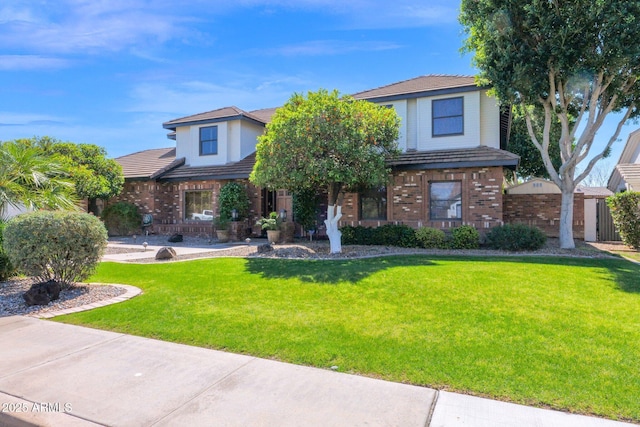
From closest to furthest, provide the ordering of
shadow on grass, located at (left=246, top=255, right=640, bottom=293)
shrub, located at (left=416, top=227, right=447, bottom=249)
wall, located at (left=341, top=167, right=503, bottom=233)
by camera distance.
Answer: shadow on grass, located at (left=246, top=255, right=640, bottom=293), shrub, located at (left=416, top=227, right=447, bottom=249), wall, located at (left=341, top=167, right=503, bottom=233)

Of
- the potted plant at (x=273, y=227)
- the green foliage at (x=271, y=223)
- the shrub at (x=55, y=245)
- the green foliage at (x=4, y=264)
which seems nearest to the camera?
the shrub at (x=55, y=245)

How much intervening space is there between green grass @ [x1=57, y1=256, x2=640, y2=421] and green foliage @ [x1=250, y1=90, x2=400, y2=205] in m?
3.49

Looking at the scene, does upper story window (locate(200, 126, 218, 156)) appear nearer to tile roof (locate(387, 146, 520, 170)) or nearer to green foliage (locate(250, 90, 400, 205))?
green foliage (locate(250, 90, 400, 205))

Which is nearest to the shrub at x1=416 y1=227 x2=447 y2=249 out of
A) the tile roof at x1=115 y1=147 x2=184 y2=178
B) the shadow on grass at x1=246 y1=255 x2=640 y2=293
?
the shadow on grass at x1=246 y1=255 x2=640 y2=293

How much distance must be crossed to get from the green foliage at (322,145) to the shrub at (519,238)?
4.35m

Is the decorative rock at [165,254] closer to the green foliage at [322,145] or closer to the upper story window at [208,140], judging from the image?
the green foliage at [322,145]

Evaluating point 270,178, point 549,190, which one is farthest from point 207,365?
point 549,190

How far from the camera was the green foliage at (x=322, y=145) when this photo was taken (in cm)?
1094

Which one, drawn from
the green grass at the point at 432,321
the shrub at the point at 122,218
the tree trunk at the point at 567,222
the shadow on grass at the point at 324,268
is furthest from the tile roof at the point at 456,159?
the shrub at the point at 122,218

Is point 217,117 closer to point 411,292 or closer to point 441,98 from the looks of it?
point 441,98

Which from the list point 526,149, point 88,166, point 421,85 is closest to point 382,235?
point 421,85

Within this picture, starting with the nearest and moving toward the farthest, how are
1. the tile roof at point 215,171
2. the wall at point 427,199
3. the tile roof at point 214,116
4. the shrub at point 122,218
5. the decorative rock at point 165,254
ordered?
the decorative rock at point 165,254 → the wall at point 427,199 → the tile roof at point 215,171 → the tile roof at point 214,116 → the shrub at point 122,218

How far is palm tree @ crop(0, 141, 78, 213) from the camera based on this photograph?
27.1ft

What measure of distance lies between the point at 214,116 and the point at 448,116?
11394mm
